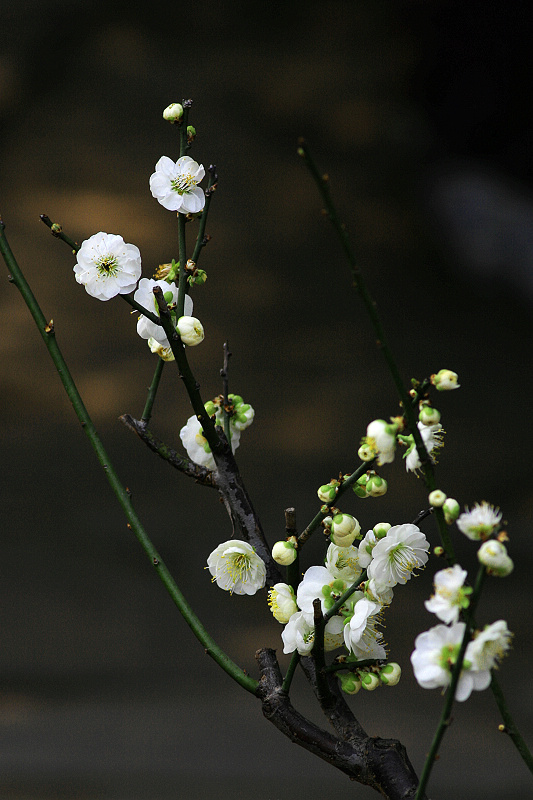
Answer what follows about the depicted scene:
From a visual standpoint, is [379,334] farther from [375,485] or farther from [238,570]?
[238,570]

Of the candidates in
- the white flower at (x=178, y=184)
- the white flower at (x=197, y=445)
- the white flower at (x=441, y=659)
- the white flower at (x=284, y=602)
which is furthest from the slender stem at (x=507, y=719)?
the white flower at (x=178, y=184)

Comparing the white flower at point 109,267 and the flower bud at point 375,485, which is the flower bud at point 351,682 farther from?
the white flower at point 109,267

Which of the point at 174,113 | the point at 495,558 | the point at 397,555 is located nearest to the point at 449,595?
the point at 495,558

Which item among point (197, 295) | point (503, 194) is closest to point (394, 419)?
point (197, 295)

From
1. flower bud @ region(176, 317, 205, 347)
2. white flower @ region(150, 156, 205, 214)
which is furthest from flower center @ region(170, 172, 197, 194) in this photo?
flower bud @ region(176, 317, 205, 347)

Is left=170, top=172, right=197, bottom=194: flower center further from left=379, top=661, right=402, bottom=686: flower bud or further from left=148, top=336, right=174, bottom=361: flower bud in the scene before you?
left=379, top=661, right=402, bottom=686: flower bud
